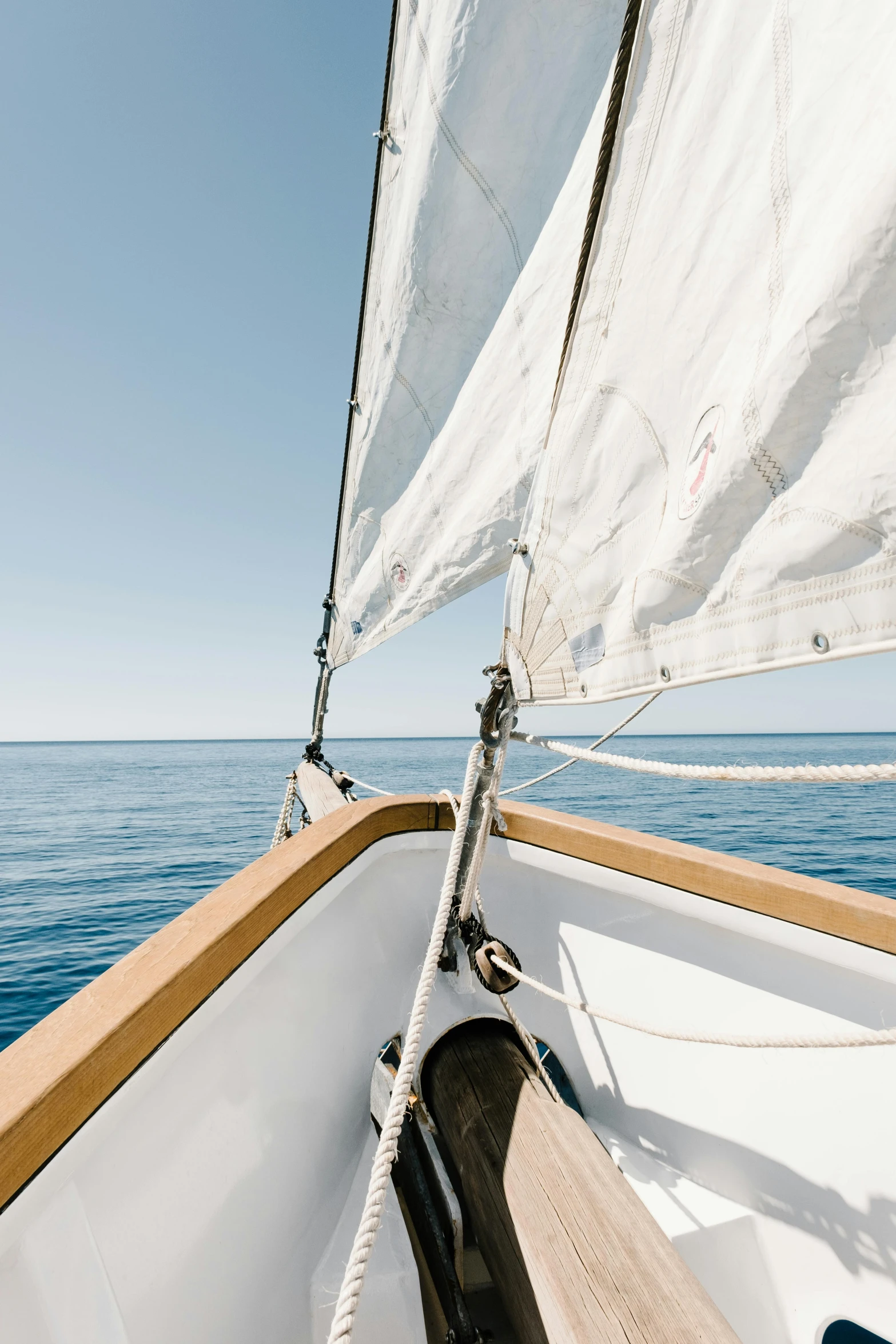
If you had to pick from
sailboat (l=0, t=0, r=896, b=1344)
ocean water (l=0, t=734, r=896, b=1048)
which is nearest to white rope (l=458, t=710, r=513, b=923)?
sailboat (l=0, t=0, r=896, b=1344)

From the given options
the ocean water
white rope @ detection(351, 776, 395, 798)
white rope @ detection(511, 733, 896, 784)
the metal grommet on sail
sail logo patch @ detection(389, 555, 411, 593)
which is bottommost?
the ocean water

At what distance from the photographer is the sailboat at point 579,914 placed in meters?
0.83

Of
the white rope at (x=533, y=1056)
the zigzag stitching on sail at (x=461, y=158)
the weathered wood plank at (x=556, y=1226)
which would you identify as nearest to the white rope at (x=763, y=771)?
the white rope at (x=533, y=1056)

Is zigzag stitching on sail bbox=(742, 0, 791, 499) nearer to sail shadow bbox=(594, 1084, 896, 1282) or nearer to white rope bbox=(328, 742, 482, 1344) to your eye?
white rope bbox=(328, 742, 482, 1344)

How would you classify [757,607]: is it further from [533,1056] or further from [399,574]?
[399,574]

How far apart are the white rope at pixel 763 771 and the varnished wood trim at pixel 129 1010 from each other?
0.81 metres

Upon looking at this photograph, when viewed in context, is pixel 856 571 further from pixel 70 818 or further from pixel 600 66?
pixel 70 818

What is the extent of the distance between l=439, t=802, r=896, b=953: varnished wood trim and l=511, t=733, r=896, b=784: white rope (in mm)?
489

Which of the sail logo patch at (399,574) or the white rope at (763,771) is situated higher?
the sail logo patch at (399,574)

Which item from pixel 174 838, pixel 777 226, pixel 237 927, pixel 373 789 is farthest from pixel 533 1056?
pixel 174 838

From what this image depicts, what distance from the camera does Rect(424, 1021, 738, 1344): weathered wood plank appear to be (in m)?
0.88

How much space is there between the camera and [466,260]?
2230 mm

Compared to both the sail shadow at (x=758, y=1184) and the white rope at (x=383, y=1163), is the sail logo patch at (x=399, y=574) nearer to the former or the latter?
the white rope at (x=383, y=1163)

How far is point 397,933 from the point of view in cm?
199
